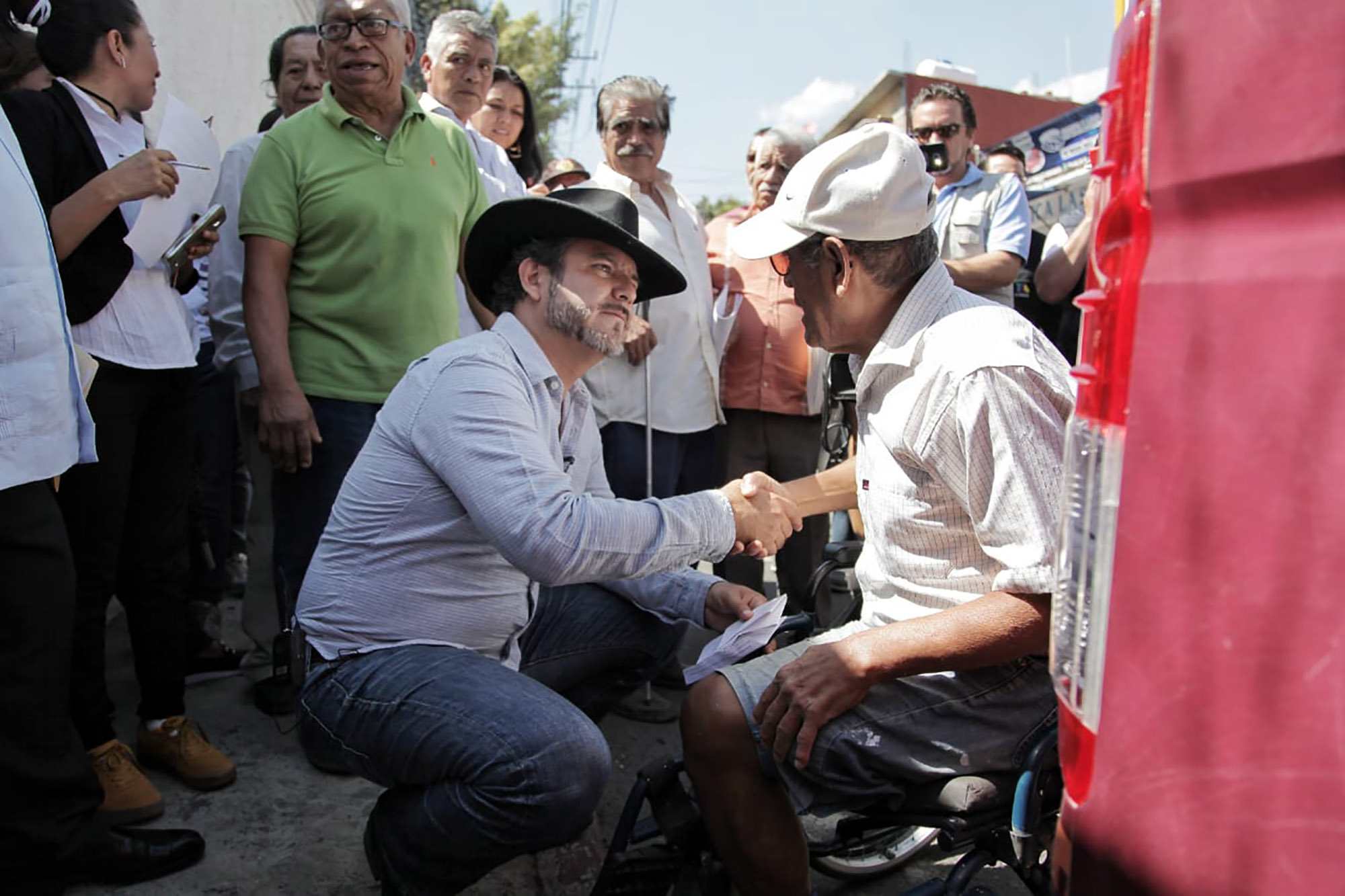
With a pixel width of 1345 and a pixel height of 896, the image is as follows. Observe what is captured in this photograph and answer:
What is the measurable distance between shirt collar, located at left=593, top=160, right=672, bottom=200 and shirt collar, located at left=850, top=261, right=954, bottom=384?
195 centimetres

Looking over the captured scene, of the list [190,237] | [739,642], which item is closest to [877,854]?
[739,642]

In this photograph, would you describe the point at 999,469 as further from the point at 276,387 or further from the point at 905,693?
the point at 276,387

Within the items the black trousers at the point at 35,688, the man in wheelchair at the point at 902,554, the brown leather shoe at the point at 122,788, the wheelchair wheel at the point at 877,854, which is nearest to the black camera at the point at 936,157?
the man in wheelchair at the point at 902,554

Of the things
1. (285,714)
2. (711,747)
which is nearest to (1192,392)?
(711,747)

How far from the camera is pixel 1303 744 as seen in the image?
0.87 metres

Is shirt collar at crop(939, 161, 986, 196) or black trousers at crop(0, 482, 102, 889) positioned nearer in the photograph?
black trousers at crop(0, 482, 102, 889)

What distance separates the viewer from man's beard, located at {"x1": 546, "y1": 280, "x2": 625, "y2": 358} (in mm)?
2365

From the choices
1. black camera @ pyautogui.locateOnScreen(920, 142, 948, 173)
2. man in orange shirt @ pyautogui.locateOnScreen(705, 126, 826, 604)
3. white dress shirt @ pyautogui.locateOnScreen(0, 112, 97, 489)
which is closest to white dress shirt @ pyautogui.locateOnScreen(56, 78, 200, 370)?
white dress shirt @ pyautogui.locateOnScreen(0, 112, 97, 489)

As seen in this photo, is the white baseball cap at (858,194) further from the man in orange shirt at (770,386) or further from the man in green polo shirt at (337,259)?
the man in orange shirt at (770,386)

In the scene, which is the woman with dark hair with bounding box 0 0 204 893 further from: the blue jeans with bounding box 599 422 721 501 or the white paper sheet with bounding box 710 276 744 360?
the white paper sheet with bounding box 710 276 744 360

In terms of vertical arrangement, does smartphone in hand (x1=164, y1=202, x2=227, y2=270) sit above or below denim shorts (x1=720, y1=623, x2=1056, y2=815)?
above

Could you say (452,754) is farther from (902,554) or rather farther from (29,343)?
(29,343)

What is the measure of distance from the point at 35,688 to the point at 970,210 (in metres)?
3.52

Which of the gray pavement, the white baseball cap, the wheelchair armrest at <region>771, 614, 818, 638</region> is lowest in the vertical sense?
the gray pavement
